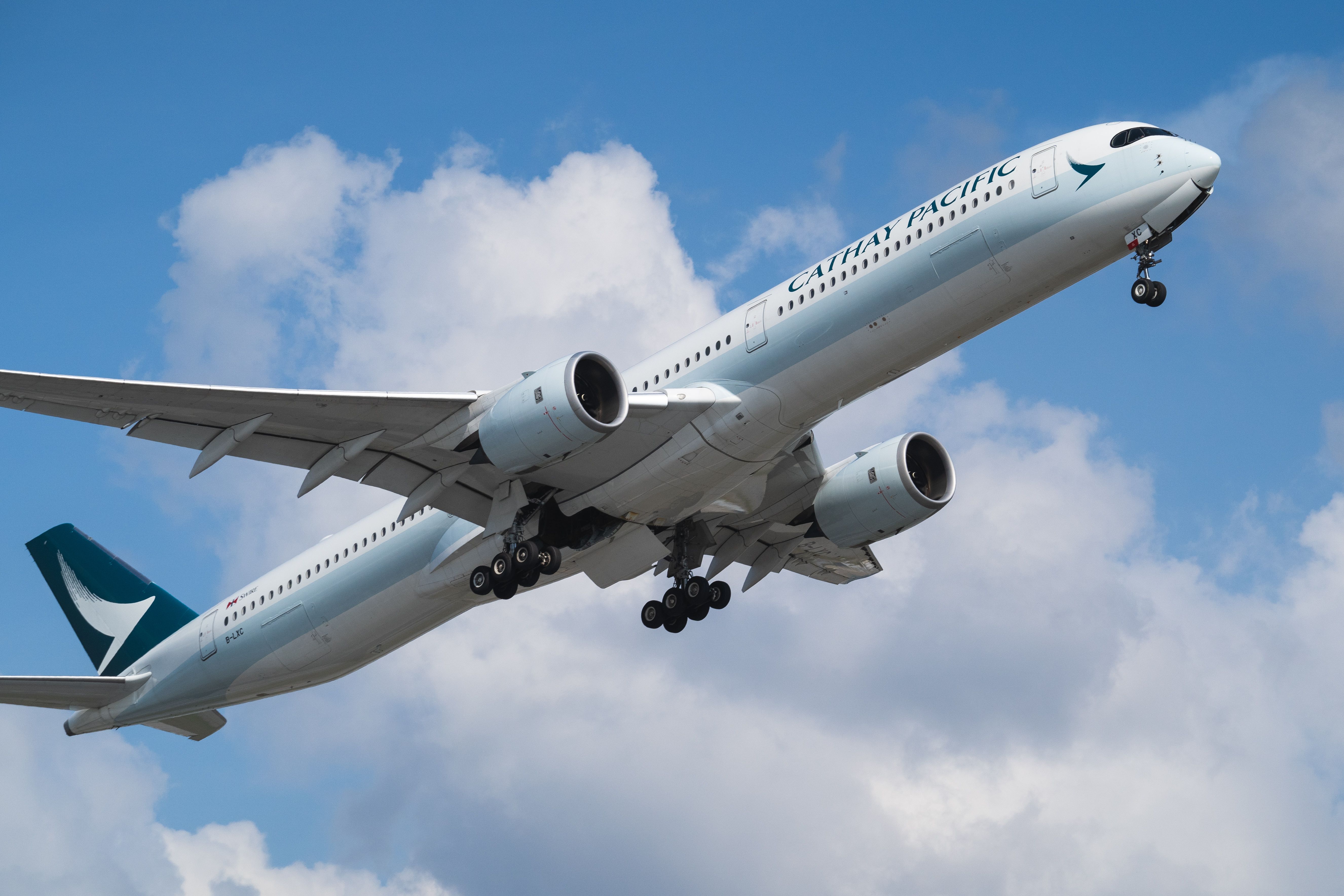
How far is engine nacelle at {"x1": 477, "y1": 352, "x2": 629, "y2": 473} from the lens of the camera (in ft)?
77.8

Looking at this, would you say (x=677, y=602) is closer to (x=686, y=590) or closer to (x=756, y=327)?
(x=686, y=590)

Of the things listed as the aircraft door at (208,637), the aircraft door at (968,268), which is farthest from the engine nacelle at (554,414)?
the aircraft door at (208,637)

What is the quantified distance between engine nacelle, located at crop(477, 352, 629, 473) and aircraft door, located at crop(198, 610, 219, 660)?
11.3 m

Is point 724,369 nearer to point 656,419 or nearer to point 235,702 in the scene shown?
point 656,419

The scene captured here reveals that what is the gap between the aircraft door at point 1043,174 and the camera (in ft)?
75.8

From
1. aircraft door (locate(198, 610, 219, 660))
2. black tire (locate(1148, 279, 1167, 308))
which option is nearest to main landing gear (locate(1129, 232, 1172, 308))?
black tire (locate(1148, 279, 1167, 308))

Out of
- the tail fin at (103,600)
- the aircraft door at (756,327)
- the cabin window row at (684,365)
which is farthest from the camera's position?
the tail fin at (103,600)

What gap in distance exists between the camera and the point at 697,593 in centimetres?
3089

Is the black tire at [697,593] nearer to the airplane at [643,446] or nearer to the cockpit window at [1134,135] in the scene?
the airplane at [643,446]

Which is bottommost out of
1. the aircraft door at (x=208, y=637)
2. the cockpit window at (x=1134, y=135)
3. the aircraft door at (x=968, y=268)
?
the aircraft door at (x=208, y=637)

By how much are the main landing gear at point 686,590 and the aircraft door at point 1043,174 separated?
11.1m

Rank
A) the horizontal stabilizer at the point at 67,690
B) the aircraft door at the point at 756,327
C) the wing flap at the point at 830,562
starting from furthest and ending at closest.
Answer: the wing flap at the point at 830,562, the horizontal stabilizer at the point at 67,690, the aircraft door at the point at 756,327

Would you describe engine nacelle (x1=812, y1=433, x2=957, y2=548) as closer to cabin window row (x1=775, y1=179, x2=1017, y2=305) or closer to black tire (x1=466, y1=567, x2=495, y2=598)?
cabin window row (x1=775, y1=179, x2=1017, y2=305)

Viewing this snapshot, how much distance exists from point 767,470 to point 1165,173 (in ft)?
31.6
